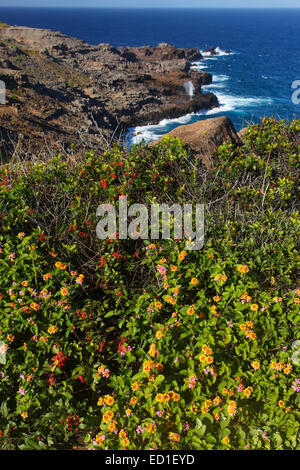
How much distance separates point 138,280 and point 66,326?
3.85ft

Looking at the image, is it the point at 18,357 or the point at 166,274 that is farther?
the point at 166,274

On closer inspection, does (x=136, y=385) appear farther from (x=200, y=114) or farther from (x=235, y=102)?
(x=235, y=102)

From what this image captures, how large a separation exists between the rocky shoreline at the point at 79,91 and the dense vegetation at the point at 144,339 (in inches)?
633

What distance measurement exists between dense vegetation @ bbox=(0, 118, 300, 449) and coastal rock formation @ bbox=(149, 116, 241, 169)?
294cm

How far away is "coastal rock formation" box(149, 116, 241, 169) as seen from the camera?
23.2ft

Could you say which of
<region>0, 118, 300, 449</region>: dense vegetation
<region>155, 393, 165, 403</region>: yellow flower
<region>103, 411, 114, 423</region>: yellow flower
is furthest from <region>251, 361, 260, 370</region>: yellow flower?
<region>103, 411, 114, 423</region>: yellow flower

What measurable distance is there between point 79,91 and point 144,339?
4328 centimetres

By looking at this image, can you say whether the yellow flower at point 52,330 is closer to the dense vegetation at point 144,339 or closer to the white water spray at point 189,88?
the dense vegetation at point 144,339

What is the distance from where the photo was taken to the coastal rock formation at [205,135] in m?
7.09

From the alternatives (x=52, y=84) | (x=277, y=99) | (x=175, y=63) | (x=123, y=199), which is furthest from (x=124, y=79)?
(x=123, y=199)

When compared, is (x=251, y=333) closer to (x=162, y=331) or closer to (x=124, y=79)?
(x=162, y=331)

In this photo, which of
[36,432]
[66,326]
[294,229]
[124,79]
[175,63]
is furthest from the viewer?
[175,63]

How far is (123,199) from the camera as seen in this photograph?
15.1 feet

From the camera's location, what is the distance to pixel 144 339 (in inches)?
128
